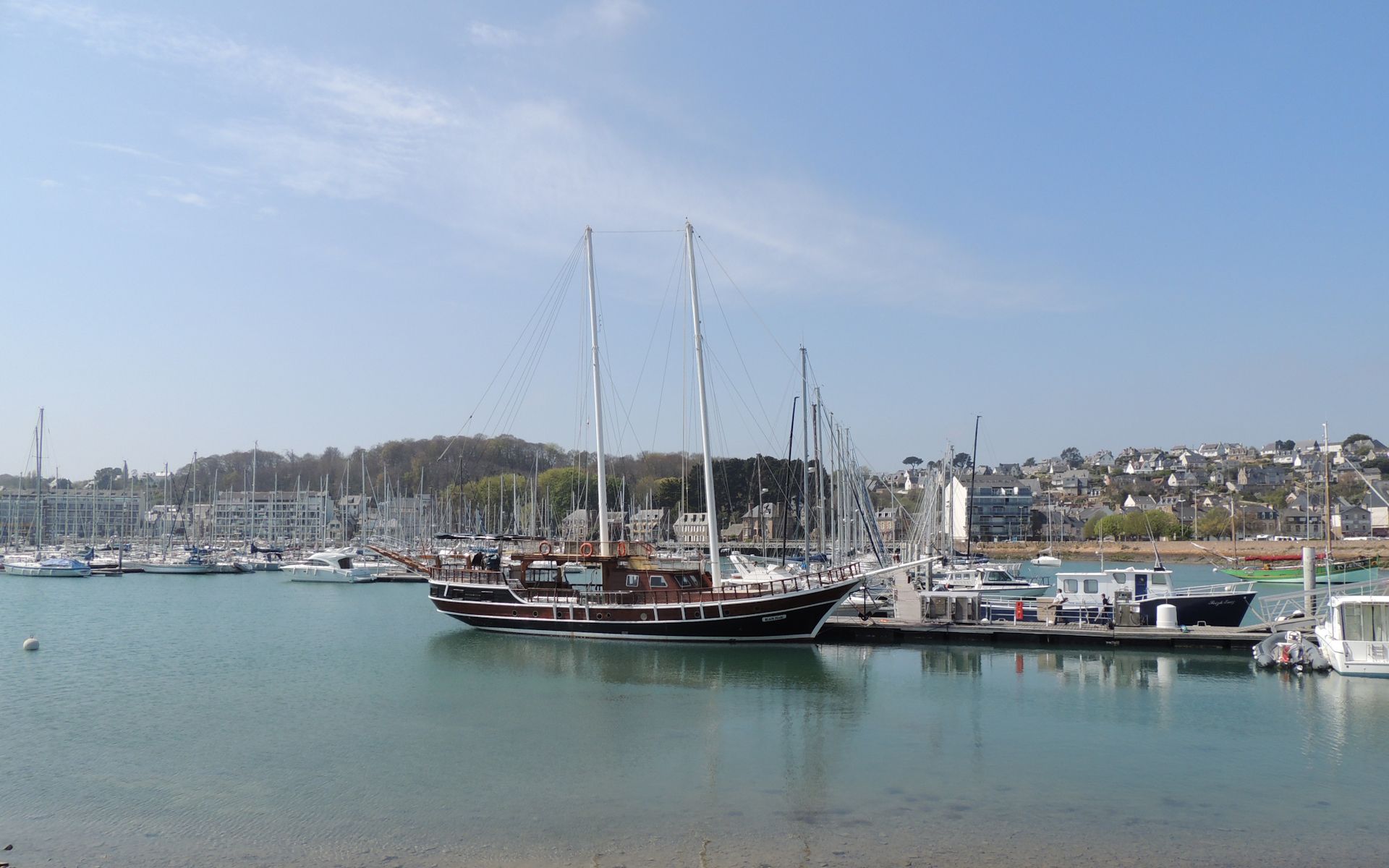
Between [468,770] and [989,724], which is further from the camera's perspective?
[989,724]

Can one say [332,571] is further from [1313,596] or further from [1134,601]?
[1313,596]

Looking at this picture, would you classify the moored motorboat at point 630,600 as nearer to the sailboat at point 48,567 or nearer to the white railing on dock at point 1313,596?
the white railing on dock at point 1313,596

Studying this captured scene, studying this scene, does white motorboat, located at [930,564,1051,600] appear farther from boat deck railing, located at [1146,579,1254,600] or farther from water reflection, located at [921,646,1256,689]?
water reflection, located at [921,646,1256,689]

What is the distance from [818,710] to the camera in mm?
25891

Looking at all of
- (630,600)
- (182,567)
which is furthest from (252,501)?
(630,600)

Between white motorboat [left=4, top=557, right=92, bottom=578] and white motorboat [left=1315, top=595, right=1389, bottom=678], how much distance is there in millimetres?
88695

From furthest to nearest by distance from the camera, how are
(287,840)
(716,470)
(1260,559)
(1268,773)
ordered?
1. (716,470)
2. (1260,559)
3. (1268,773)
4. (287,840)

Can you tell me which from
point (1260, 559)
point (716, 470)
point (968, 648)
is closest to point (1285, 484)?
point (1260, 559)

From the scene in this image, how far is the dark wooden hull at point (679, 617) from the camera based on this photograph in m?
35.8

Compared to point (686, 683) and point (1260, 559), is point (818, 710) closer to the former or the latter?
point (686, 683)

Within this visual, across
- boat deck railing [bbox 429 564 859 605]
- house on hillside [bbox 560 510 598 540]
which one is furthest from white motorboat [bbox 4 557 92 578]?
boat deck railing [bbox 429 564 859 605]

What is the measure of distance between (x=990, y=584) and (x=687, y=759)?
34786mm

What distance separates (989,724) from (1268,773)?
614 cm

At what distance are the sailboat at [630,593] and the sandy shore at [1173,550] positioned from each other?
78703mm
